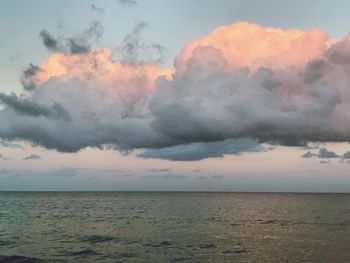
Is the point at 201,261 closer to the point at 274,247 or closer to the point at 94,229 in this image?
the point at 274,247

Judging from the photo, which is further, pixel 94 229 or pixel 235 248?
pixel 94 229

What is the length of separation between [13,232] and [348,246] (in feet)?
150

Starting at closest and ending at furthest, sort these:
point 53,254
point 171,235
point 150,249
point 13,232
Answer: point 53,254, point 150,249, point 171,235, point 13,232

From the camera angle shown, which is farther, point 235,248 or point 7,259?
point 235,248

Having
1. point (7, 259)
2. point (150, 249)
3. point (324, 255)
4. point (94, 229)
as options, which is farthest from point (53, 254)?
point (324, 255)

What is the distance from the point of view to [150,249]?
45562mm

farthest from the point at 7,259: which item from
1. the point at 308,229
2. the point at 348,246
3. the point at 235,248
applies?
the point at 308,229

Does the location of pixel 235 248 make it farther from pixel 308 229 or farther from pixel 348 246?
pixel 308 229

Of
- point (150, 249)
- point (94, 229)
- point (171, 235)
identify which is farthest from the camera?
point (94, 229)

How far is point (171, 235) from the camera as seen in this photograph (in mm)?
57219

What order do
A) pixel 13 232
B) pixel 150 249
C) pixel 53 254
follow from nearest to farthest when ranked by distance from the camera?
pixel 53 254, pixel 150 249, pixel 13 232

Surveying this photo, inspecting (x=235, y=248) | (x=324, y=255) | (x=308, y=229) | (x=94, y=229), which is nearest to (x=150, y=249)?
(x=235, y=248)

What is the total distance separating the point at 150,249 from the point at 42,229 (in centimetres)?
2632

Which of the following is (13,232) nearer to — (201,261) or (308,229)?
(201,261)
